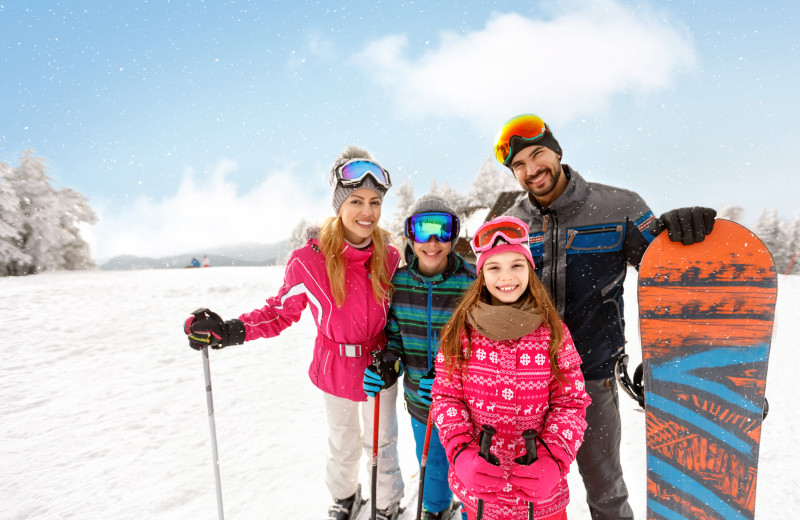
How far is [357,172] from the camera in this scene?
292cm

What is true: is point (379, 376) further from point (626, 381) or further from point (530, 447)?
point (626, 381)

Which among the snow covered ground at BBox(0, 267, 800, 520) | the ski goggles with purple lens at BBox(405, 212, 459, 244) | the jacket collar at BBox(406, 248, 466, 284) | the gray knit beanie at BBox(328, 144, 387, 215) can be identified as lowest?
the snow covered ground at BBox(0, 267, 800, 520)

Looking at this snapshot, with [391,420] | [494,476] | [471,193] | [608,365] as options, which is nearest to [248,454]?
[391,420]

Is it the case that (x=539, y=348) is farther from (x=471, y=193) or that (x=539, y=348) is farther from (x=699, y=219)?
(x=471, y=193)

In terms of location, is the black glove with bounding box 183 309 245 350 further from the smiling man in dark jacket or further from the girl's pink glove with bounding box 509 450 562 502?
the smiling man in dark jacket

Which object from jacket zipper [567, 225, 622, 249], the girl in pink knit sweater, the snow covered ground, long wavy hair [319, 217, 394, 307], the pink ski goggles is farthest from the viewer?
the snow covered ground

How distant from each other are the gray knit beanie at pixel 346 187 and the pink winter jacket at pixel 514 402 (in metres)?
1.57

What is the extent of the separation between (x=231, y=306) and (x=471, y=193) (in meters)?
24.7

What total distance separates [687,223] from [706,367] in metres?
0.94

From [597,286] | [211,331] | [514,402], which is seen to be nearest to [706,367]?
[597,286]

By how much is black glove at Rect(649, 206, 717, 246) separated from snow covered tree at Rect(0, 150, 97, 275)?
2495 centimetres

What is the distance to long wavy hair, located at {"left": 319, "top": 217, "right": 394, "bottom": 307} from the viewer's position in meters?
2.78

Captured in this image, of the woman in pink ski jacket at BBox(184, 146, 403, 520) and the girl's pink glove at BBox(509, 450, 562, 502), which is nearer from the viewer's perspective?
the girl's pink glove at BBox(509, 450, 562, 502)

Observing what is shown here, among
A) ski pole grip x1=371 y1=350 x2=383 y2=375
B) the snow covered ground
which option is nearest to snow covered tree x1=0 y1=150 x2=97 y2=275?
the snow covered ground
